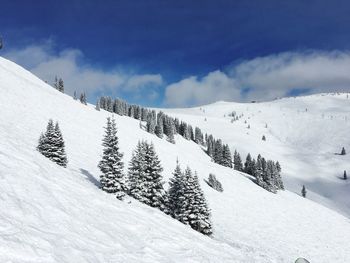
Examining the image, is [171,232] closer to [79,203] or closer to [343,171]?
[79,203]

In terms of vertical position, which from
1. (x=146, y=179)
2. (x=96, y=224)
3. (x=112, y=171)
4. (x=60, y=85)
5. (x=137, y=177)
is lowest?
(x=96, y=224)

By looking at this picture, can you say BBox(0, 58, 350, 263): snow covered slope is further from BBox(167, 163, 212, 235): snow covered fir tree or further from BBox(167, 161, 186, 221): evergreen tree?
BBox(167, 161, 186, 221): evergreen tree

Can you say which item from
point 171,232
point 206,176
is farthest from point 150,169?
point 206,176

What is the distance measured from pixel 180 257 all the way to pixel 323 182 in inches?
6023

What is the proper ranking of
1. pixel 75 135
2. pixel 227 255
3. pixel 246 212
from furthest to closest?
pixel 75 135 < pixel 246 212 < pixel 227 255

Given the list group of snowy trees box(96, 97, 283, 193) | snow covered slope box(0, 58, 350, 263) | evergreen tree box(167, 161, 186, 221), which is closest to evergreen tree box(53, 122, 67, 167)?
snow covered slope box(0, 58, 350, 263)

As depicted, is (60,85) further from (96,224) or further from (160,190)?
(96,224)

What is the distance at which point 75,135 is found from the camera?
181ft

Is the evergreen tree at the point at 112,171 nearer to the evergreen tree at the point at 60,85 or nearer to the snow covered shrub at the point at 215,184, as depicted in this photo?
the snow covered shrub at the point at 215,184

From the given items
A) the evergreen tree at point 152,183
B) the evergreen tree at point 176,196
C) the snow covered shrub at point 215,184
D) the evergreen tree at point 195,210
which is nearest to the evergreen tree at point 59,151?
the evergreen tree at point 152,183

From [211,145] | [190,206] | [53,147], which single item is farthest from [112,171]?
[211,145]

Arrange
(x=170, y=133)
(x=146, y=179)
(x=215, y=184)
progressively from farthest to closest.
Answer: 1. (x=170, y=133)
2. (x=215, y=184)
3. (x=146, y=179)

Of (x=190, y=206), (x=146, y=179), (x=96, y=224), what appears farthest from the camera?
(x=146, y=179)

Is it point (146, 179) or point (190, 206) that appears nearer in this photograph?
point (190, 206)
